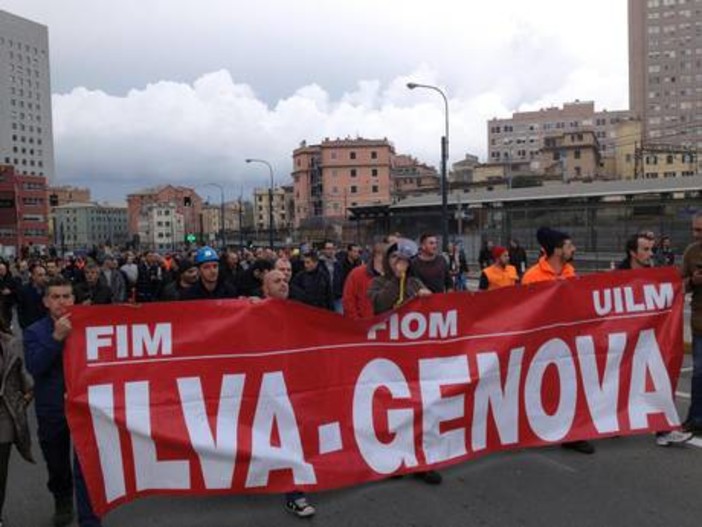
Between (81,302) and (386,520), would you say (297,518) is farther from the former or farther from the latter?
(81,302)

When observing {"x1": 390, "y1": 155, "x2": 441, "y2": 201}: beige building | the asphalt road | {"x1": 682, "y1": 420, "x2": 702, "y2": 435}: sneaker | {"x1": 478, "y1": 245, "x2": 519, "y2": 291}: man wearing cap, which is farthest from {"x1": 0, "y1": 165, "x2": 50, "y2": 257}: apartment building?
{"x1": 682, "y1": 420, "x2": 702, "y2": 435}: sneaker

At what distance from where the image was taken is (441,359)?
511 cm

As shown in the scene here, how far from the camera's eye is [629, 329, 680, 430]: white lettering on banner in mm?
5730

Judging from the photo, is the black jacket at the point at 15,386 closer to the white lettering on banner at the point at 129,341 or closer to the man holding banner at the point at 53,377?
the man holding banner at the point at 53,377

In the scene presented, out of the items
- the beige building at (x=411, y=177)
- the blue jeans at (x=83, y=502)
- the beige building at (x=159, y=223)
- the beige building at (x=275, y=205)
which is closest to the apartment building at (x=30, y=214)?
the beige building at (x=159, y=223)

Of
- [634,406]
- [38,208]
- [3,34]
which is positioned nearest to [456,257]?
[634,406]

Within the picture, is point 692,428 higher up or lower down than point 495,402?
lower down

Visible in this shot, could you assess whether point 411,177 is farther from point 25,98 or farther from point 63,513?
point 63,513

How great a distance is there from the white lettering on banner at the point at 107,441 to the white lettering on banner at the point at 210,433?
41 cm

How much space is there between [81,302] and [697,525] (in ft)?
13.3

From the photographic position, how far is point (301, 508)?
15.0 ft

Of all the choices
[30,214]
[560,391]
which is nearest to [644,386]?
[560,391]

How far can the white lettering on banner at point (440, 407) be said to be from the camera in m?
4.96

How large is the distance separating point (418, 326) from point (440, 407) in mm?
571
